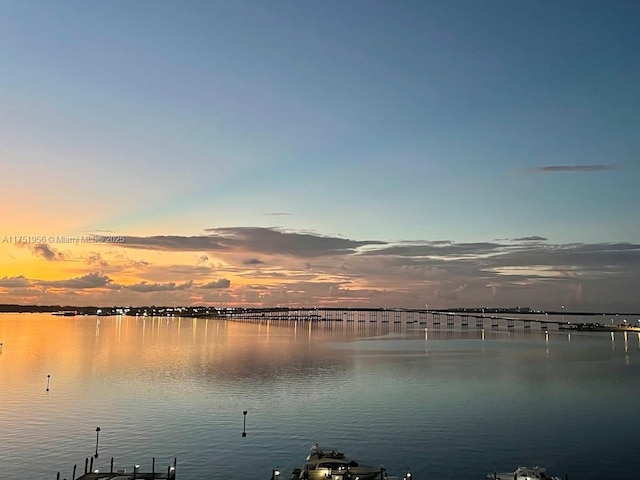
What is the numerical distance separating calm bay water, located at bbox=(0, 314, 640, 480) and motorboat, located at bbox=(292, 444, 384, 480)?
8.65 ft

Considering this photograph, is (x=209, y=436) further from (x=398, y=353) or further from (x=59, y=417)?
(x=398, y=353)

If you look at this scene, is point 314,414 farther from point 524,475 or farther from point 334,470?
point 524,475

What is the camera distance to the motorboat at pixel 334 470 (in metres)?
42.3

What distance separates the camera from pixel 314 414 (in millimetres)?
68312

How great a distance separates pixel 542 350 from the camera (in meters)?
165

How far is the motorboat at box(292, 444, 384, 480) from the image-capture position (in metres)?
42.3

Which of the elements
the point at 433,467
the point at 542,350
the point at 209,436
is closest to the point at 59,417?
the point at 209,436

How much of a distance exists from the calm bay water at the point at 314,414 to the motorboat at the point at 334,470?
8.65ft

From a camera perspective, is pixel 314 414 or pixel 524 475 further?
pixel 314 414

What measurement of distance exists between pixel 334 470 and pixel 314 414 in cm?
2545

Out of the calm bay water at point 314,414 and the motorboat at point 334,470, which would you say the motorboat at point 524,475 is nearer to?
the calm bay water at point 314,414

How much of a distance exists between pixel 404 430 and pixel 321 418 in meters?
11.1

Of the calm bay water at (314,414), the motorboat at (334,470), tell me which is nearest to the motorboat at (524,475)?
the calm bay water at (314,414)

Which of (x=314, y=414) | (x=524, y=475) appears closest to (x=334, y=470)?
(x=524, y=475)
